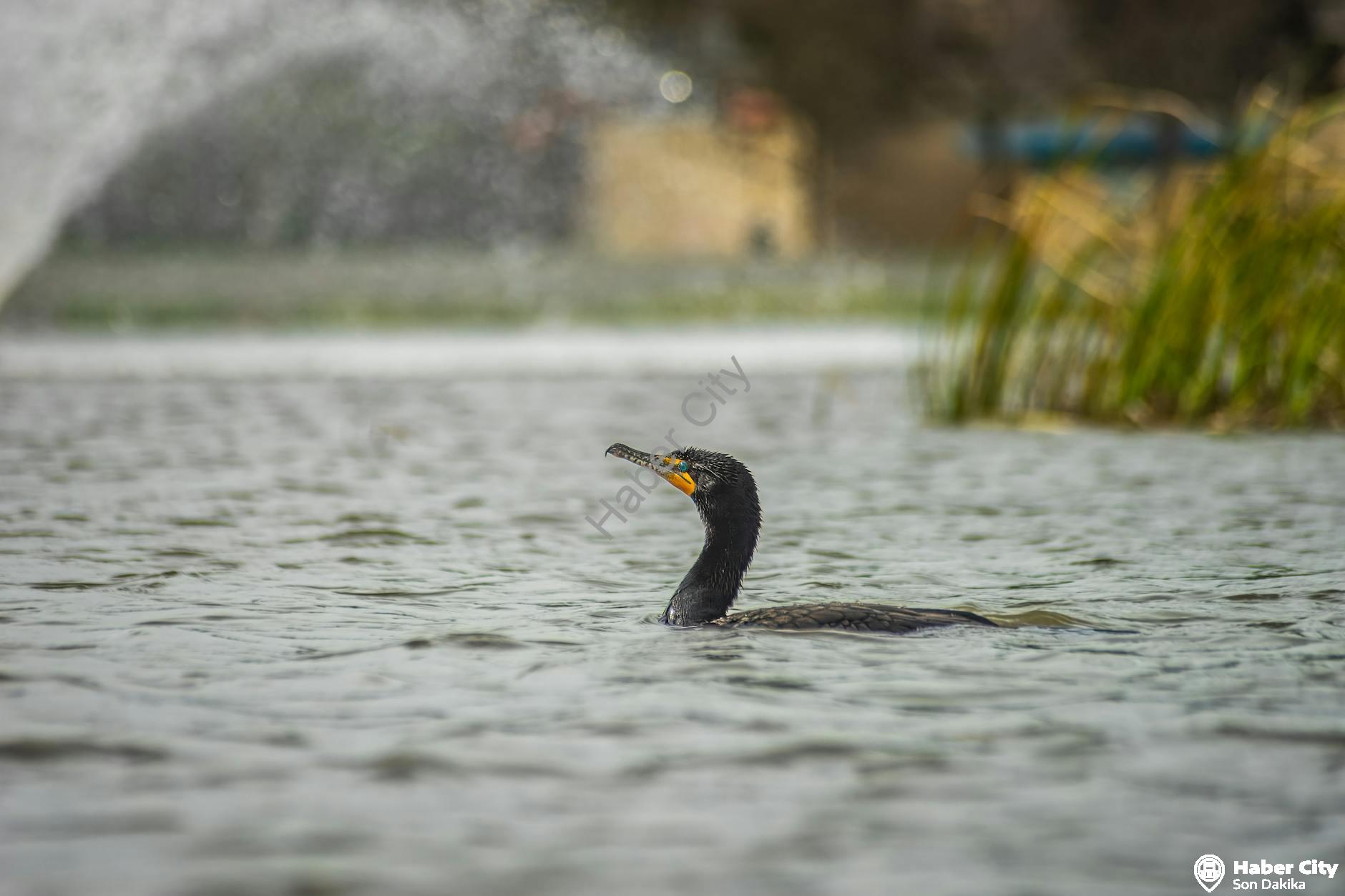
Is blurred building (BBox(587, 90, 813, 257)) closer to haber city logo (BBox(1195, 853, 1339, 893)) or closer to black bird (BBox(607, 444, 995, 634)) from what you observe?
black bird (BBox(607, 444, 995, 634))

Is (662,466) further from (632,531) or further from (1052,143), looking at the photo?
(1052,143)

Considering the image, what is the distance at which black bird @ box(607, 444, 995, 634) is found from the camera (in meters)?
4.87

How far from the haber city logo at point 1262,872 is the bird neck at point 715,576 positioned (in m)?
2.06

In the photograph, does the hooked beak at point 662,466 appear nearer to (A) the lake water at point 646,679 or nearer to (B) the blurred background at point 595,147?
(A) the lake water at point 646,679

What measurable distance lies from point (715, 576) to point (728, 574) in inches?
1.5

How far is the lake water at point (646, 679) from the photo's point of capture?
3170mm

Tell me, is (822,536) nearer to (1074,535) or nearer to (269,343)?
(1074,535)

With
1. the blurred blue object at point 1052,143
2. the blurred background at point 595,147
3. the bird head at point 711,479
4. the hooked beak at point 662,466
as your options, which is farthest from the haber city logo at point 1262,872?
the blurred blue object at point 1052,143

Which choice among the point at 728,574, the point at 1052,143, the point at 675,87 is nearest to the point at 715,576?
the point at 728,574

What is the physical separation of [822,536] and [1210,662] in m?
2.29

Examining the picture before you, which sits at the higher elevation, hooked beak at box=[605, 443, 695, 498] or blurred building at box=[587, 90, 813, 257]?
blurred building at box=[587, 90, 813, 257]

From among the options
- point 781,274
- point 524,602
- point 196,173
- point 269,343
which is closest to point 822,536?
point 524,602

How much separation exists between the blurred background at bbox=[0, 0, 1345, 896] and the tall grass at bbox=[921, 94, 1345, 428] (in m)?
0.03

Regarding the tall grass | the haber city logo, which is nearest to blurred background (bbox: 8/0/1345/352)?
the tall grass
